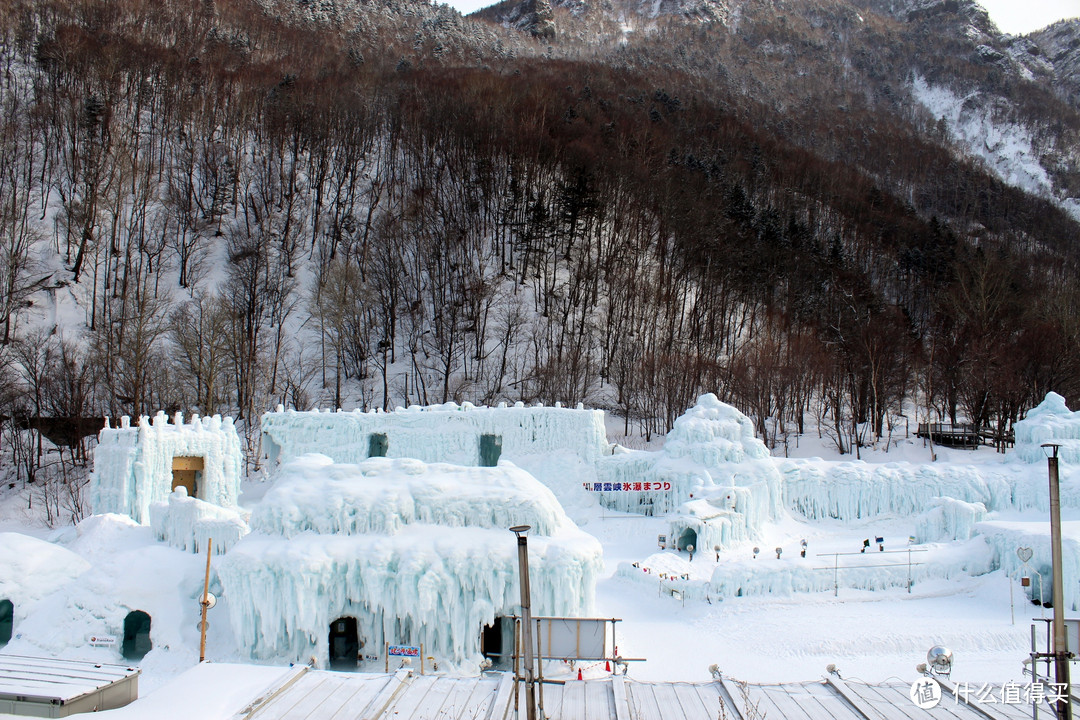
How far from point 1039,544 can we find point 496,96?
48574 millimetres

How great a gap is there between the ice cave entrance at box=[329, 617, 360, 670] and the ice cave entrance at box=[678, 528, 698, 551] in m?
11.6

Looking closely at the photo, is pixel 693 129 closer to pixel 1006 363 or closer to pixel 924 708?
pixel 1006 363

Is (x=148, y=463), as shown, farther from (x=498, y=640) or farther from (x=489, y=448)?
(x=498, y=640)

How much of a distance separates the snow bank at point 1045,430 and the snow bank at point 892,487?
100 cm

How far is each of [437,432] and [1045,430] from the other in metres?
23.7

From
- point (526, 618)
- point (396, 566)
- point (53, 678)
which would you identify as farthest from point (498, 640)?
point (526, 618)

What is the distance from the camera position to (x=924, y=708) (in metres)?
7.88

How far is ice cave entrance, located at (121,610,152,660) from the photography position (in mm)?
13773

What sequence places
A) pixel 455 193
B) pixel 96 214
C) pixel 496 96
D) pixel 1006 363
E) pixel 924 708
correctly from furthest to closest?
pixel 496 96 → pixel 455 193 → pixel 96 214 → pixel 1006 363 → pixel 924 708

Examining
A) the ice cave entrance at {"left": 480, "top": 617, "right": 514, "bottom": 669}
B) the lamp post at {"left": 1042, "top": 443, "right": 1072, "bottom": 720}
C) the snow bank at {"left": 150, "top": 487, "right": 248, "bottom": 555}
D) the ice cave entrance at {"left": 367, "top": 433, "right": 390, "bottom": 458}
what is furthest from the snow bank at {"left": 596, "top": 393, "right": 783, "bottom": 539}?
the lamp post at {"left": 1042, "top": 443, "right": 1072, "bottom": 720}

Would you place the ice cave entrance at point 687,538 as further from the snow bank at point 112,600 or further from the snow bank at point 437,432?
the snow bank at point 112,600

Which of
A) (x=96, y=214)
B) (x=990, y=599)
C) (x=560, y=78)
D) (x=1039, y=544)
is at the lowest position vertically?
(x=990, y=599)

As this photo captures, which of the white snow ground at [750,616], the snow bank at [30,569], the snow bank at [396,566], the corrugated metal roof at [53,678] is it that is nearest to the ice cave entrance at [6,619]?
the snow bank at [30,569]

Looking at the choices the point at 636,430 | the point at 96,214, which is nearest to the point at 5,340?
the point at 96,214
